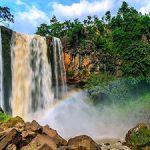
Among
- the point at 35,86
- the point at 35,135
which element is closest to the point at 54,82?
the point at 35,86

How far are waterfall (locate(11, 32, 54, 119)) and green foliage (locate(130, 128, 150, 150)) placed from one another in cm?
1580

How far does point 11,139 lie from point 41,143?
1.67m

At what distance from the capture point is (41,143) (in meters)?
20.9

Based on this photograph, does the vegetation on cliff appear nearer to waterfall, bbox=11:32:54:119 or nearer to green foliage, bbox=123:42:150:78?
green foliage, bbox=123:42:150:78

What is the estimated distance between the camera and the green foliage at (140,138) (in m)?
27.2

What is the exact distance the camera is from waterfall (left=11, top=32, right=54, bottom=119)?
4095 cm

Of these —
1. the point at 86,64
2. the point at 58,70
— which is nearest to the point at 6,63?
the point at 58,70

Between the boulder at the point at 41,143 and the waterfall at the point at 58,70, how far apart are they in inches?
959

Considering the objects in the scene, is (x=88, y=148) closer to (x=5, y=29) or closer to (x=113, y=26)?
(x=5, y=29)

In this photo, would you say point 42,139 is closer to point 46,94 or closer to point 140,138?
point 140,138

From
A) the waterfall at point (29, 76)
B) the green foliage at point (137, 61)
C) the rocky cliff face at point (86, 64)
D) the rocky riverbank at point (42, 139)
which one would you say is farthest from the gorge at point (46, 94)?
the rocky riverbank at point (42, 139)

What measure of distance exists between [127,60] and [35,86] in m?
12.9

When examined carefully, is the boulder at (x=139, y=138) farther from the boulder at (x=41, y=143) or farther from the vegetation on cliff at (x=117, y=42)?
the vegetation on cliff at (x=117, y=42)

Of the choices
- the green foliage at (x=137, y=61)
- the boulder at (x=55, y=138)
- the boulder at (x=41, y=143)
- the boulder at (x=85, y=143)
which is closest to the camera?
the boulder at (x=41, y=143)
